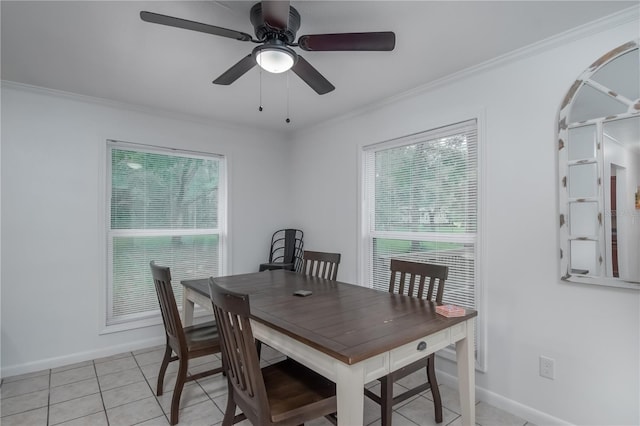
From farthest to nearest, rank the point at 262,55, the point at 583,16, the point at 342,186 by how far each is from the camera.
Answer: the point at 342,186
the point at 583,16
the point at 262,55

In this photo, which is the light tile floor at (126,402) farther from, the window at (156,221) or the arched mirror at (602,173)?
the arched mirror at (602,173)

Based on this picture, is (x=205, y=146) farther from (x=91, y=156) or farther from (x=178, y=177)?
(x=91, y=156)

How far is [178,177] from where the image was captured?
3.75m

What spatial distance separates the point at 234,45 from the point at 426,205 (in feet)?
6.63

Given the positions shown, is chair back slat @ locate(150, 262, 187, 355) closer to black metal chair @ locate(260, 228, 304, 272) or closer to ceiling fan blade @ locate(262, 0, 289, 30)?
ceiling fan blade @ locate(262, 0, 289, 30)

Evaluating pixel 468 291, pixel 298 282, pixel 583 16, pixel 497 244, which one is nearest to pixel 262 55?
pixel 298 282

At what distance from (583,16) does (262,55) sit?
1860mm

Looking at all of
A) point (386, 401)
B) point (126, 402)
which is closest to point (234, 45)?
point (386, 401)

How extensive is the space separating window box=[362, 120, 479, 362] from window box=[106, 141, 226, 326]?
1.90 metres

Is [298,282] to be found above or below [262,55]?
below

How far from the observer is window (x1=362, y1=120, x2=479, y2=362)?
2.63m

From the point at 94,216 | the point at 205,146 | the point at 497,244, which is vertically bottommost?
the point at 497,244

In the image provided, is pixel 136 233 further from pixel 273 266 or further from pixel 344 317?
pixel 344 317

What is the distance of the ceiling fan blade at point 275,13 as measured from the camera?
1.46 m
